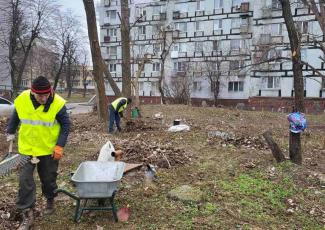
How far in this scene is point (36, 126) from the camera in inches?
169

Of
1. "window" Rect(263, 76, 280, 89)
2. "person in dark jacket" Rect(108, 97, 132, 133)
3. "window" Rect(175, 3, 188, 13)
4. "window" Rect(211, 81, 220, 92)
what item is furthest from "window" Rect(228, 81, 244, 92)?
"person in dark jacket" Rect(108, 97, 132, 133)

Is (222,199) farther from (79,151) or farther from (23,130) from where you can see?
(79,151)

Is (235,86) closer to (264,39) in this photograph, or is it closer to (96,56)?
(264,39)

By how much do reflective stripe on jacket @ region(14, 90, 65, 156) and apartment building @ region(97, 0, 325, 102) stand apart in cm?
2702

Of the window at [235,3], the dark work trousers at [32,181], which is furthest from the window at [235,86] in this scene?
the dark work trousers at [32,181]

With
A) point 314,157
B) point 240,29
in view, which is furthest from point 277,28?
point 314,157

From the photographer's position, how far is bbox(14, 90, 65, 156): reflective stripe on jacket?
427 cm

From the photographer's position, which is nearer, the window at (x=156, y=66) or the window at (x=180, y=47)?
the window at (x=180, y=47)

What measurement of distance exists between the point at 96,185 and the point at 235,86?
33358mm

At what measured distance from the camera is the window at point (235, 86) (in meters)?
35.9

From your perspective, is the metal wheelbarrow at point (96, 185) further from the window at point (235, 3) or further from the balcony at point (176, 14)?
the balcony at point (176, 14)

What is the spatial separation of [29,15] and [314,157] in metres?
27.7

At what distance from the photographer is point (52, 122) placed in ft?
14.3

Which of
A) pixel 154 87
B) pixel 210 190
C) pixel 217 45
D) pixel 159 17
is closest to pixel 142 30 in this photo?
pixel 159 17
